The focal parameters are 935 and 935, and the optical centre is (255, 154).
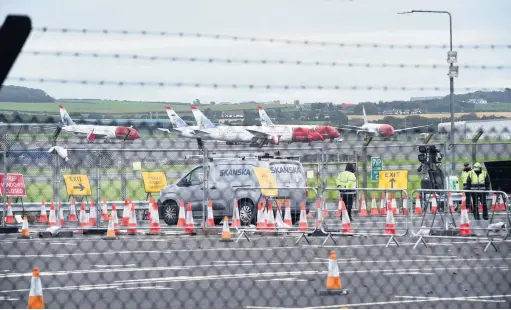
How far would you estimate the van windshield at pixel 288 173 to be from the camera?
771 inches

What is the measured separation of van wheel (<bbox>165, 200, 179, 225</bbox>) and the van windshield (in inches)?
89.3

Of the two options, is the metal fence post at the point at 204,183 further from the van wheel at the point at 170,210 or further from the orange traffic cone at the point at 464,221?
the orange traffic cone at the point at 464,221

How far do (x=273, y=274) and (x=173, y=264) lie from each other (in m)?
1.79

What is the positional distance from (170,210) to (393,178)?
5.00 metres

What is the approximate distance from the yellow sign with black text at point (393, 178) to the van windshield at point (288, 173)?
6.90ft

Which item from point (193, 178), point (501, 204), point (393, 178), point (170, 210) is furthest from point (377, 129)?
point (393, 178)

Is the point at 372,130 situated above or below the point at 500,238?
above

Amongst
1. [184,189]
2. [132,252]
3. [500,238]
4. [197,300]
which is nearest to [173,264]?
[132,252]

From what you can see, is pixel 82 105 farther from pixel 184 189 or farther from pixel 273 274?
pixel 184 189

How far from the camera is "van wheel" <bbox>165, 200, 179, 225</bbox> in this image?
20.0 meters

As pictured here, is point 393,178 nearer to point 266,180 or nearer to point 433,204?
point 266,180

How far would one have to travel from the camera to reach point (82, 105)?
4.22m

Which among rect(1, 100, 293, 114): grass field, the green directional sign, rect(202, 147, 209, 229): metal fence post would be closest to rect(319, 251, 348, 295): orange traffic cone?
rect(1, 100, 293, 114): grass field

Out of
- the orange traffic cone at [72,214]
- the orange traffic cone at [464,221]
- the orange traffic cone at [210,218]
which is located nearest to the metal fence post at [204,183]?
the orange traffic cone at [210,218]
